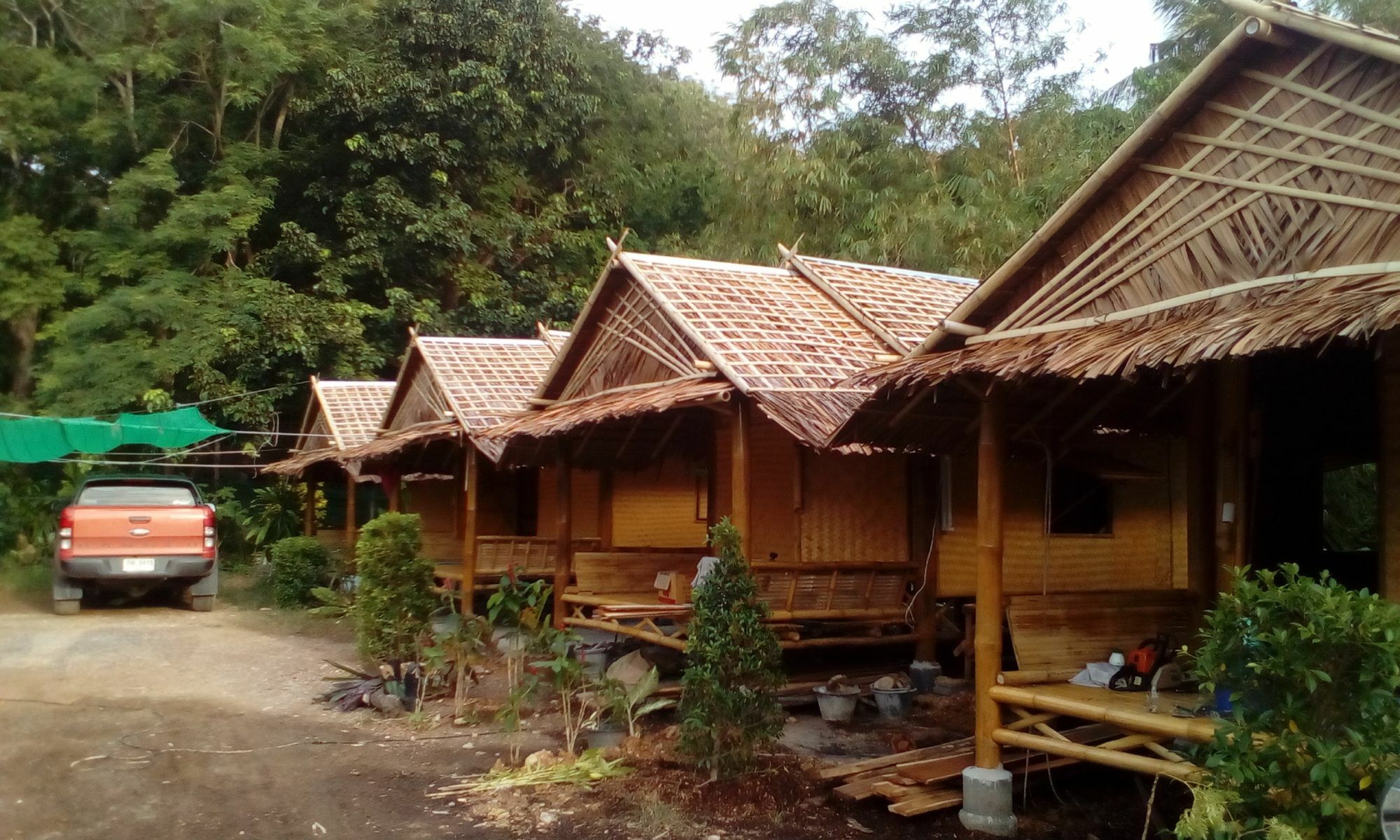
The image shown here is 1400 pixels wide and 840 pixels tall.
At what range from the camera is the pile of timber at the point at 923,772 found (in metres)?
6.59

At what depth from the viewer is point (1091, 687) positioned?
6992 mm

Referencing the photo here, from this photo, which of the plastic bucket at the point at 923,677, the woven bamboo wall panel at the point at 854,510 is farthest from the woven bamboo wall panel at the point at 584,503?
the plastic bucket at the point at 923,677

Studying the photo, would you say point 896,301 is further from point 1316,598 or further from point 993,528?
point 1316,598

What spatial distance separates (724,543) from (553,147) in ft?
69.2

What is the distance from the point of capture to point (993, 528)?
271 inches

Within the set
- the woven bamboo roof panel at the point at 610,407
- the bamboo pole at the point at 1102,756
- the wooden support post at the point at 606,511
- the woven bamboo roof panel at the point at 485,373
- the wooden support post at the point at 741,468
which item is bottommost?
the bamboo pole at the point at 1102,756

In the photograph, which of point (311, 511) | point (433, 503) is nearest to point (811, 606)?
point (433, 503)

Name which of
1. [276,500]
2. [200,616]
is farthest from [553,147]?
[200,616]

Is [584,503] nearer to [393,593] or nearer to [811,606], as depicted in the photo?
A: [393,593]

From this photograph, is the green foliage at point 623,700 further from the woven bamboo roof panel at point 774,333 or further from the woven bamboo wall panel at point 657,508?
the woven bamboo wall panel at point 657,508

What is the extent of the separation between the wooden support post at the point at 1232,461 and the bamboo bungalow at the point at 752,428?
2769 mm

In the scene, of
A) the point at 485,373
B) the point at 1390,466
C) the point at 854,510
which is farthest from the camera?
the point at 485,373

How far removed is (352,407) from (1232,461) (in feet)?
54.3

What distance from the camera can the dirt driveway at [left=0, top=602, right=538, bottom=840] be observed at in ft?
21.3
